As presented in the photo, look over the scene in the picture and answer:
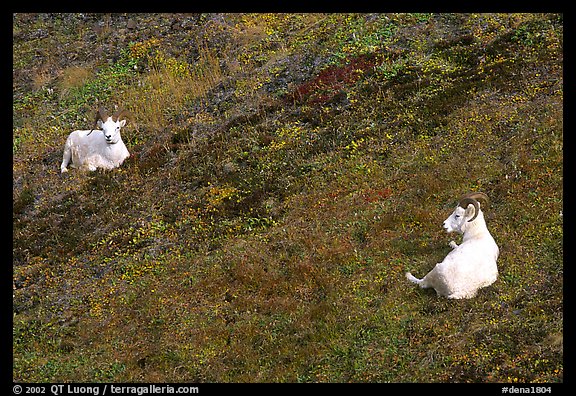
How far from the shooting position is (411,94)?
74.6 feet

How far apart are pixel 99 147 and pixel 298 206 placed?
8.54 metres

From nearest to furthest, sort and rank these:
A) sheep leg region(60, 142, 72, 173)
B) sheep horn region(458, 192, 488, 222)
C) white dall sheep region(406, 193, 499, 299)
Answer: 1. white dall sheep region(406, 193, 499, 299)
2. sheep horn region(458, 192, 488, 222)
3. sheep leg region(60, 142, 72, 173)

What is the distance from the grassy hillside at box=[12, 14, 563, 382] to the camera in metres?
12.7

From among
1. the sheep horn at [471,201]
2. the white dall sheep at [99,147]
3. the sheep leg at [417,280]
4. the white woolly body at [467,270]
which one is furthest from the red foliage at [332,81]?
the white woolly body at [467,270]

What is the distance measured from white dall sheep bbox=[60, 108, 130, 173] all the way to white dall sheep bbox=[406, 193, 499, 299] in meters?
12.7

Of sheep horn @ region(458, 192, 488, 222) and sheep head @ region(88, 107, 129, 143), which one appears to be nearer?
sheep horn @ region(458, 192, 488, 222)

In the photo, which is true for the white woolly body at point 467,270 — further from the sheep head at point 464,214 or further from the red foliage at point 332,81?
the red foliage at point 332,81

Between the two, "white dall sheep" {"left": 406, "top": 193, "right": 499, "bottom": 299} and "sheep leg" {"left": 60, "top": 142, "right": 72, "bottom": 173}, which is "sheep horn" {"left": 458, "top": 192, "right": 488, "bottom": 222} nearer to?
"white dall sheep" {"left": 406, "top": 193, "right": 499, "bottom": 299}

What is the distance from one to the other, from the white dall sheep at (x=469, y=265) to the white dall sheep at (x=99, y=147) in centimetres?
1269

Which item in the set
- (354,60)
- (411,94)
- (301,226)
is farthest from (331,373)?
(354,60)

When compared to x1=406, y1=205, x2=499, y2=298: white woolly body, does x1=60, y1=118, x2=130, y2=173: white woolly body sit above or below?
below

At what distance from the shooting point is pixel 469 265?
13.0 meters

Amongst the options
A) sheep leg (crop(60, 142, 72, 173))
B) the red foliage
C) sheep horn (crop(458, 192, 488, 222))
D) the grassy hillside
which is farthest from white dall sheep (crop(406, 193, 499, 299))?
sheep leg (crop(60, 142, 72, 173))

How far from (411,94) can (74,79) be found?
17.0 meters
